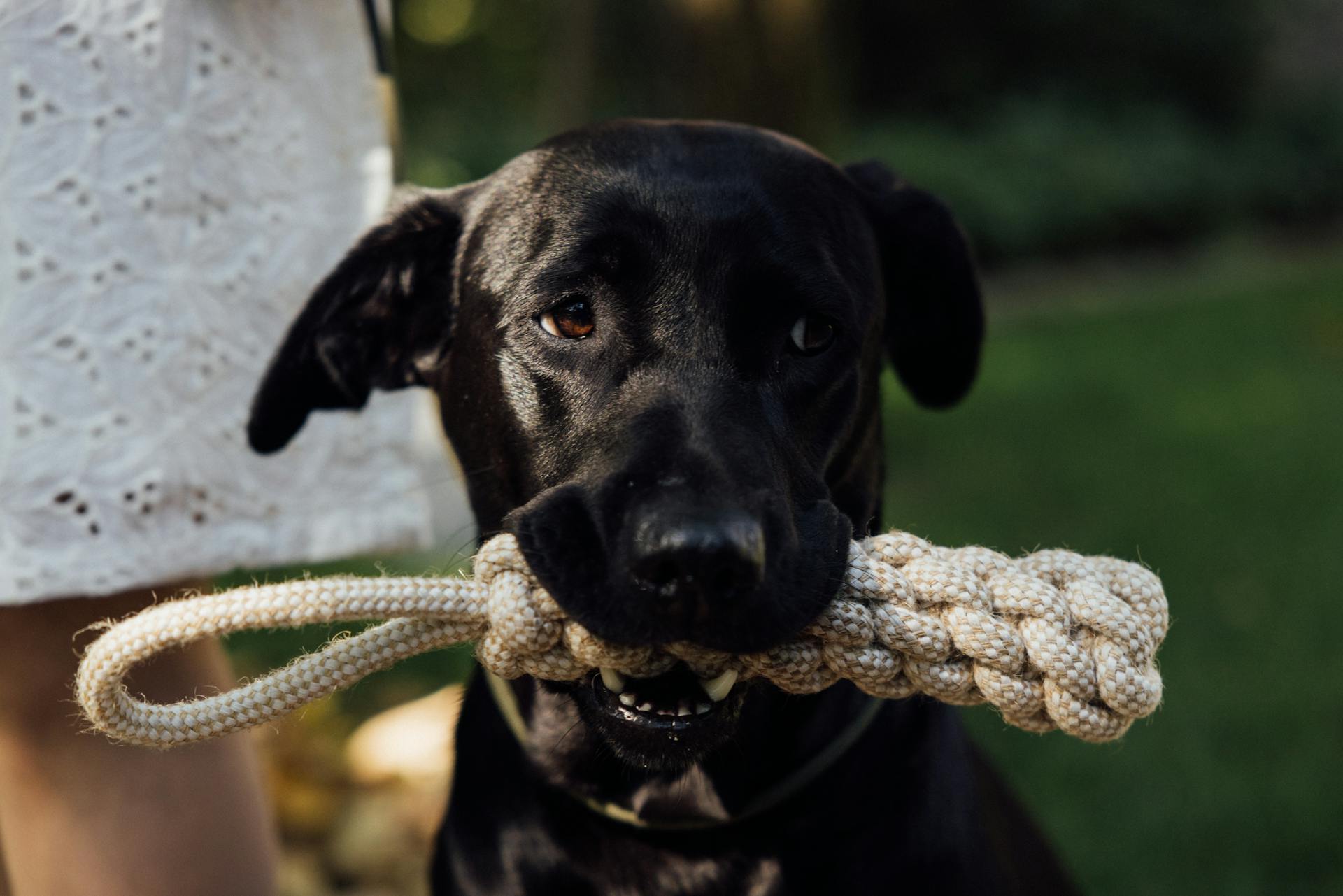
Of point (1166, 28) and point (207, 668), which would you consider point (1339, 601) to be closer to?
point (207, 668)

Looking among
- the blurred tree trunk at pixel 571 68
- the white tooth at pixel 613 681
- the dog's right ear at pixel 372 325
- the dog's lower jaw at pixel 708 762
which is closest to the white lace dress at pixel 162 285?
the dog's right ear at pixel 372 325

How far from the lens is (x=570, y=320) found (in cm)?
208

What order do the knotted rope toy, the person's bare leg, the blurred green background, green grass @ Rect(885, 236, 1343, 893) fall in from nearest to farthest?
the knotted rope toy → the person's bare leg → green grass @ Rect(885, 236, 1343, 893) → the blurred green background

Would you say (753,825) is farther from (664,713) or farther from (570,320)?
(570,320)

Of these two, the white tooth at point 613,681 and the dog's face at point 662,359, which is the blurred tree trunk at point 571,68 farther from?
the white tooth at point 613,681

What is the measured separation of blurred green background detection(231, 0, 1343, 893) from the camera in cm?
383

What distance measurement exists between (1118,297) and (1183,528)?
22.0 feet

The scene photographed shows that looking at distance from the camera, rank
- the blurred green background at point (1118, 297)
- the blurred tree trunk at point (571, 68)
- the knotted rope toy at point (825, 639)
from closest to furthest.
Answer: the knotted rope toy at point (825, 639)
the blurred green background at point (1118, 297)
the blurred tree trunk at point (571, 68)

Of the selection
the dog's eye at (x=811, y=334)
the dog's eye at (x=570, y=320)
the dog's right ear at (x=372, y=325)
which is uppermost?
the dog's eye at (x=570, y=320)

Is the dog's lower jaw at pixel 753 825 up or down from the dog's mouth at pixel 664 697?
down

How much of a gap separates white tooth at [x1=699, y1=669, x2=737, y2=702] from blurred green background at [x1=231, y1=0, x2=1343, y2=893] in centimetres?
88

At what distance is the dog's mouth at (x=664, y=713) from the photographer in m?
1.77

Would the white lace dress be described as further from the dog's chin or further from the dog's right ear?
the dog's chin

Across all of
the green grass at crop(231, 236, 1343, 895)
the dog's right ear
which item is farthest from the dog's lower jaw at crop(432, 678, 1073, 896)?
the dog's right ear
